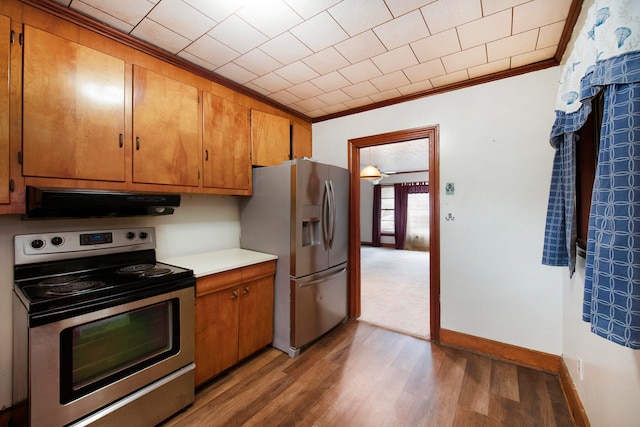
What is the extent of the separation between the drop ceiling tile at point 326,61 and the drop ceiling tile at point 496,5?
0.96 m

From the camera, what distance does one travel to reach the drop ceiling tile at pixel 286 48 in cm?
187

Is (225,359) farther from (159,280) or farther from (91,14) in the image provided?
(91,14)

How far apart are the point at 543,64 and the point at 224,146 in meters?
2.72

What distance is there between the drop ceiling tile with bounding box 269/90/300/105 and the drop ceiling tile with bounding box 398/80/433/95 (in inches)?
43.3

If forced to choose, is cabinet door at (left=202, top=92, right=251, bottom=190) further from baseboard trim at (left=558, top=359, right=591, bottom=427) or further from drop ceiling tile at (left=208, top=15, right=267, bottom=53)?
baseboard trim at (left=558, top=359, right=591, bottom=427)

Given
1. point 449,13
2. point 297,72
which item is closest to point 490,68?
point 449,13

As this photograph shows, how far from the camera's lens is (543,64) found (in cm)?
212

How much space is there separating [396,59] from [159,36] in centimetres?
174

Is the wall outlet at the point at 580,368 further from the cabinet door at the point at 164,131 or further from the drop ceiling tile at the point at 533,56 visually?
the cabinet door at the point at 164,131

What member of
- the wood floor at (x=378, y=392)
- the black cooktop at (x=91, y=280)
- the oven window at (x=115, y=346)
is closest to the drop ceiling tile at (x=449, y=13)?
the black cooktop at (x=91, y=280)

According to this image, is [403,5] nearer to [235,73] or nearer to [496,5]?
[496,5]

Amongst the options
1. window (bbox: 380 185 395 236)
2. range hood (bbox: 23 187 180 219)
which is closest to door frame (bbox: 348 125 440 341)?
range hood (bbox: 23 187 180 219)

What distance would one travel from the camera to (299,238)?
7.78 feet

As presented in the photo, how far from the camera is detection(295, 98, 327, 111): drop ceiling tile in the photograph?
292 cm
